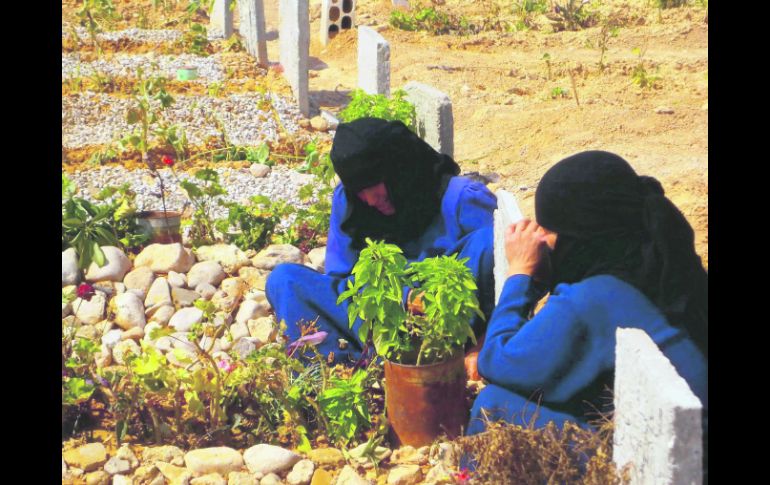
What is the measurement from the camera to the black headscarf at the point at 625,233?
2799 millimetres

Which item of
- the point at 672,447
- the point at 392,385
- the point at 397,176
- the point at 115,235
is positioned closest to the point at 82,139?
the point at 115,235

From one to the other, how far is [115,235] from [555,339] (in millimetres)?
3501

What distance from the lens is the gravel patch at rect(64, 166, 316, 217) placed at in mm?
6715

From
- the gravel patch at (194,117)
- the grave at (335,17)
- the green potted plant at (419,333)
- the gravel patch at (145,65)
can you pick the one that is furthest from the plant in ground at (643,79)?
the green potted plant at (419,333)

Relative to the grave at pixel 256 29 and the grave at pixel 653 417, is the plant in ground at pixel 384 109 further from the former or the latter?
the grave at pixel 256 29

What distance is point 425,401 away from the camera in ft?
11.7

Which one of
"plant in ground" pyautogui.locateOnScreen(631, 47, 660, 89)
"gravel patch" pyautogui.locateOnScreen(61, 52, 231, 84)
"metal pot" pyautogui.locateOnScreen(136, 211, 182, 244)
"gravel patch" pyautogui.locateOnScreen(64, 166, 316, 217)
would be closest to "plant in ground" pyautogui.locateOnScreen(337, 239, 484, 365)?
"metal pot" pyautogui.locateOnScreen(136, 211, 182, 244)

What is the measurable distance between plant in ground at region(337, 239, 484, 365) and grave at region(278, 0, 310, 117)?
540 centimetres

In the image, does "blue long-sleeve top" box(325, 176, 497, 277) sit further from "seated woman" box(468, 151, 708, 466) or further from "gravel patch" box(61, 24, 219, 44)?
"gravel patch" box(61, 24, 219, 44)

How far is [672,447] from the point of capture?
7.82 feet

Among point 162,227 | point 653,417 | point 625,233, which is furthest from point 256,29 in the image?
point 653,417

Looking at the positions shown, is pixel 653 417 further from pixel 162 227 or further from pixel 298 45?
pixel 298 45

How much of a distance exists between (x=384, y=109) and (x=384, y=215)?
48.5 inches

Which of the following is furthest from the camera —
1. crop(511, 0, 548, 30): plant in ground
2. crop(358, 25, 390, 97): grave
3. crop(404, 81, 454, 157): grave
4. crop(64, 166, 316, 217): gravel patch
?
crop(511, 0, 548, 30): plant in ground
